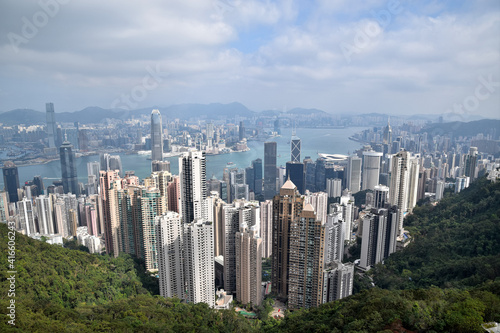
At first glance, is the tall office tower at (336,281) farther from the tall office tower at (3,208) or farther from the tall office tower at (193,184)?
the tall office tower at (3,208)

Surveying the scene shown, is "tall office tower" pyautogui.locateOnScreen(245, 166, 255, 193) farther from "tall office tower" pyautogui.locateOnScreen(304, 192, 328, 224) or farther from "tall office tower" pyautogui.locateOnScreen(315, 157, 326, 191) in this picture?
"tall office tower" pyautogui.locateOnScreen(304, 192, 328, 224)

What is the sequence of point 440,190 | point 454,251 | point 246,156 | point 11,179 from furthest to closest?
point 246,156
point 440,190
point 11,179
point 454,251

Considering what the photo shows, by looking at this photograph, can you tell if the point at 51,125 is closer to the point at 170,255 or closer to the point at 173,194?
the point at 173,194

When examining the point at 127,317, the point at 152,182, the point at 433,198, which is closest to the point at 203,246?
the point at 127,317

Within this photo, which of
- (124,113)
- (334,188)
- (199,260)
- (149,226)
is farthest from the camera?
(334,188)

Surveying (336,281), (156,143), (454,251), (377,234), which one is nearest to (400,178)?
(377,234)

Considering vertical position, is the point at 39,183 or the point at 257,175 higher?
the point at 39,183

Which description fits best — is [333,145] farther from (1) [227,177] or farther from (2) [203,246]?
(2) [203,246]
